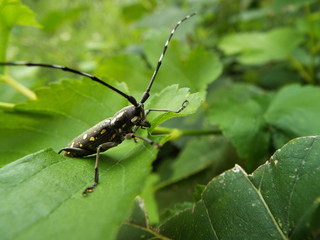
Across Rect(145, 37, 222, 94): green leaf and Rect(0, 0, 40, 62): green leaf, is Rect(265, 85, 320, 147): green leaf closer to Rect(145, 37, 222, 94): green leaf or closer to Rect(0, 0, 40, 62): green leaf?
Rect(145, 37, 222, 94): green leaf

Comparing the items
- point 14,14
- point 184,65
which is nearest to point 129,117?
point 184,65

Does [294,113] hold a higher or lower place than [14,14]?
lower

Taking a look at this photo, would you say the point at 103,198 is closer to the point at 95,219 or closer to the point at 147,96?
the point at 95,219

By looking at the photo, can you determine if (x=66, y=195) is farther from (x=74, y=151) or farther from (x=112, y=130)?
(x=112, y=130)

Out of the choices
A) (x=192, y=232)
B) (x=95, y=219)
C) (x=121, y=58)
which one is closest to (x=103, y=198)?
(x=95, y=219)

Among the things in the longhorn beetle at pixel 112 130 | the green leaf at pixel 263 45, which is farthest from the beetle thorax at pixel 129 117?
the green leaf at pixel 263 45

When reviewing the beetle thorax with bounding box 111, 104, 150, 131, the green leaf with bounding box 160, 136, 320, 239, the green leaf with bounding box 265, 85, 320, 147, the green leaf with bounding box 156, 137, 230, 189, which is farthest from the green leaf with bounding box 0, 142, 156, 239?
the green leaf with bounding box 156, 137, 230, 189
